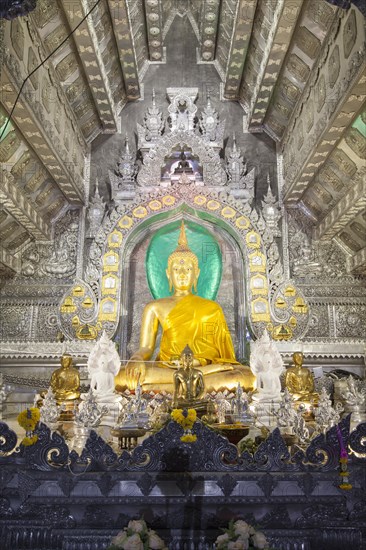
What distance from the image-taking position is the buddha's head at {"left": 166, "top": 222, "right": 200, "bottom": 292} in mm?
8484

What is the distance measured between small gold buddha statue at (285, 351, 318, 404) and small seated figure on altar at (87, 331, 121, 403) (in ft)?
7.30

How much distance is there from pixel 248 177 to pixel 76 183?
2.87m

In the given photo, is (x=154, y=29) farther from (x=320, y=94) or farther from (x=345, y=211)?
(x=345, y=211)

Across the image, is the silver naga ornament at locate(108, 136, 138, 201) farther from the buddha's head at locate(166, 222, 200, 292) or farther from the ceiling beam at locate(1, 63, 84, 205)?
the buddha's head at locate(166, 222, 200, 292)

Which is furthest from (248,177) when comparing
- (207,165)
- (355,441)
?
(355,441)

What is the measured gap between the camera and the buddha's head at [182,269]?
334 inches

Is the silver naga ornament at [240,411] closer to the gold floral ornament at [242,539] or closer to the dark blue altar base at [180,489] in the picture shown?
the dark blue altar base at [180,489]

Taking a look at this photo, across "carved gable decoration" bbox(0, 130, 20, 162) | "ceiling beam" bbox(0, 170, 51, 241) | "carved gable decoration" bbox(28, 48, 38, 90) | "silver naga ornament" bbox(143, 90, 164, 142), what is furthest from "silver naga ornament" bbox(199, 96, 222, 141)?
"carved gable decoration" bbox(0, 130, 20, 162)

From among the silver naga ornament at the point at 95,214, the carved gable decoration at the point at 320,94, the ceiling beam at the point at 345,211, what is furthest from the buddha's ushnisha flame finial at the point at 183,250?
the carved gable decoration at the point at 320,94

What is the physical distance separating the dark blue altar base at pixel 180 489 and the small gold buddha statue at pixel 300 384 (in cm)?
347

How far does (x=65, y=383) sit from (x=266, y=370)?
2542 millimetres

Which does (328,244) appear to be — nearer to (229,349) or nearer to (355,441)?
(229,349)

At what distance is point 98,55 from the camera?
7504 mm

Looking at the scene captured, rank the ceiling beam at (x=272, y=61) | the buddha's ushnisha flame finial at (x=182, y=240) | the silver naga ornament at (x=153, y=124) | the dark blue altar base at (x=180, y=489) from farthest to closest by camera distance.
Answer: the silver naga ornament at (x=153, y=124) < the buddha's ushnisha flame finial at (x=182, y=240) < the ceiling beam at (x=272, y=61) < the dark blue altar base at (x=180, y=489)
